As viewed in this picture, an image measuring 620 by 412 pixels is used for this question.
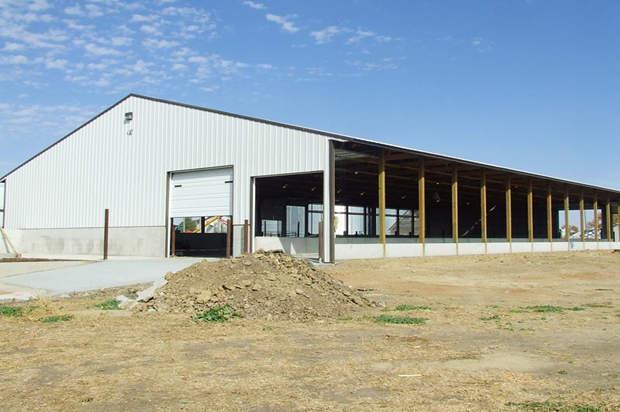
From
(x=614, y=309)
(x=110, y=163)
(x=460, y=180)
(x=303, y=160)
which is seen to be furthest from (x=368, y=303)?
(x=460, y=180)

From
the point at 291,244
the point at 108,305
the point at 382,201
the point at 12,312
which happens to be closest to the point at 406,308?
the point at 108,305

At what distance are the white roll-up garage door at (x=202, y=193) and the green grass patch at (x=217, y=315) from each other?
18.2 m

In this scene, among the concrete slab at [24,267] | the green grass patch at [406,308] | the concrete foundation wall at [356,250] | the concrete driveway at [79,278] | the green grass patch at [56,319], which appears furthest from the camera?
the concrete foundation wall at [356,250]

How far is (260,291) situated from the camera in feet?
43.5

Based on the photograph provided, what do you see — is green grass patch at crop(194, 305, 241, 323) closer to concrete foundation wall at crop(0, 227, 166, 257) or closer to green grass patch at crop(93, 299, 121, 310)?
green grass patch at crop(93, 299, 121, 310)

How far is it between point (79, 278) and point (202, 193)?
38.5 feet

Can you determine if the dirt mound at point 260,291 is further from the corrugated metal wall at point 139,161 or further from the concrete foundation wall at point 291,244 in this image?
the concrete foundation wall at point 291,244

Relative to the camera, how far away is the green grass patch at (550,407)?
217 inches

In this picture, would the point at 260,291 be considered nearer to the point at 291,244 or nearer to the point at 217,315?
the point at 217,315

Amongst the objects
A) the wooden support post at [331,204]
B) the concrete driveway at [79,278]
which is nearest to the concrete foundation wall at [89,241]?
the concrete driveway at [79,278]

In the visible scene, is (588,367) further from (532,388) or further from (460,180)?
(460,180)

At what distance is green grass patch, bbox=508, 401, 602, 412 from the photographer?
5520mm

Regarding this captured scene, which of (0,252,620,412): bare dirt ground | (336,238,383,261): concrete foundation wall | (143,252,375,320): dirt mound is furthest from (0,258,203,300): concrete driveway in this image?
(336,238,383,261): concrete foundation wall

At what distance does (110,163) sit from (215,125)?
30.2ft
